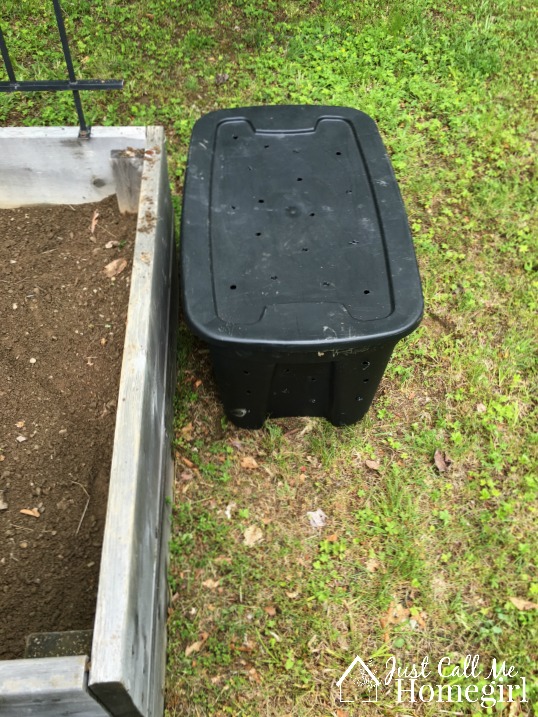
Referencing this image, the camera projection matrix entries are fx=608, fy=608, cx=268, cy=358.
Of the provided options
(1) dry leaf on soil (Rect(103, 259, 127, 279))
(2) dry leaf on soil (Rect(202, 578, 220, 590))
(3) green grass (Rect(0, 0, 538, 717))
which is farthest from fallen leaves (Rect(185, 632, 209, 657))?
(1) dry leaf on soil (Rect(103, 259, 127, 279))

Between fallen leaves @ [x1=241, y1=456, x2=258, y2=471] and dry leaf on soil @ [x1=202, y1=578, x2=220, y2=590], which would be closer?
dry leaf on soil @ [x1=202, y1=578, x2=220, y2=590]

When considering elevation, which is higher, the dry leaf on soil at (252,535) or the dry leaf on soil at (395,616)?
the dry leaf on soil at (252,535)

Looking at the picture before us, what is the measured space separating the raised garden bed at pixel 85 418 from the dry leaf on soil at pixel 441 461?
41.1 inches

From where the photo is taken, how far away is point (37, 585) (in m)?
1.73

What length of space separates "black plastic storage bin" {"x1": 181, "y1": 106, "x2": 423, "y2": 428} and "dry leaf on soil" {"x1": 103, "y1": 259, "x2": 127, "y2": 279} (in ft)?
1.36

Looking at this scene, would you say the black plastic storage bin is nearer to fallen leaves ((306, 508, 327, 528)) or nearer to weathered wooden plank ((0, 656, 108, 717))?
fallen leaves ((306, 508, 327, 528))

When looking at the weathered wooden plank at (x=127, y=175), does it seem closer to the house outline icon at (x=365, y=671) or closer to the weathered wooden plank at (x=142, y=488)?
the weathered wooden plank at (x=142, y=488)

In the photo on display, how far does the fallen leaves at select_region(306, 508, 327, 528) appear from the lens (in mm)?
2246

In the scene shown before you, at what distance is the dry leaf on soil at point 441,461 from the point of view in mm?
2393

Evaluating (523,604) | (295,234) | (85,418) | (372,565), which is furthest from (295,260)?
(523,604)

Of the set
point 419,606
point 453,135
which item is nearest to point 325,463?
point 419,606

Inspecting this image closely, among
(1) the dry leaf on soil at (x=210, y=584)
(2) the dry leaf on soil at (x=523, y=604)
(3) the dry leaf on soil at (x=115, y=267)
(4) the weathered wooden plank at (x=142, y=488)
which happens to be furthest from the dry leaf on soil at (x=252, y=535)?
(3) the dry leaf on soil at (x=115, y=267)

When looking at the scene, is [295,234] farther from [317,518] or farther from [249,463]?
[317,518]

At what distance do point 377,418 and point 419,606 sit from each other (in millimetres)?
737
